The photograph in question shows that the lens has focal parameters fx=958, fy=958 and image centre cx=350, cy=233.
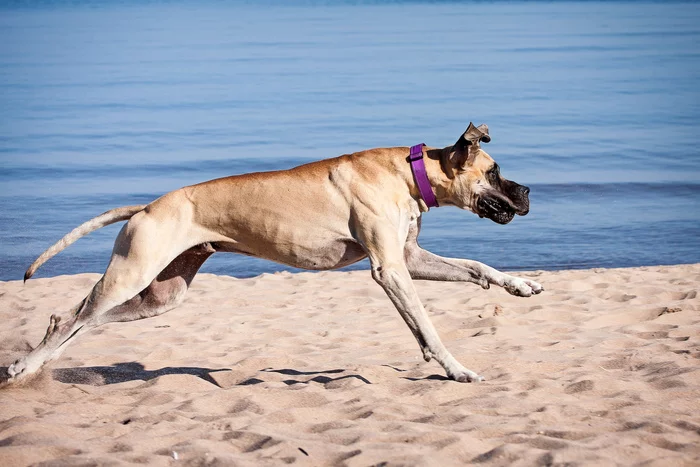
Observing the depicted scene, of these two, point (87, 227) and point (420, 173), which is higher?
point (420, 173)

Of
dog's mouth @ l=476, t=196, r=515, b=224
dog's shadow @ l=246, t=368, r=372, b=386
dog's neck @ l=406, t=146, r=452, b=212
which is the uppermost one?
dog's neck @ l=406, t=146, r=452, b=212

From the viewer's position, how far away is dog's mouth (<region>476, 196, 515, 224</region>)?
674cm

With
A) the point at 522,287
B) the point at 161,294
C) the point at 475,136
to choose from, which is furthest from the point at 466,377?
the point at 161,294

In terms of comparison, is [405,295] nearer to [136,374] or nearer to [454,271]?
[454,271]

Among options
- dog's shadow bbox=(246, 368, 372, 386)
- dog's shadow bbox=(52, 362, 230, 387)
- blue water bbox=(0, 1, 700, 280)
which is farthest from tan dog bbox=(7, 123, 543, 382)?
blue water bbox=(0, 1, 700, 280)

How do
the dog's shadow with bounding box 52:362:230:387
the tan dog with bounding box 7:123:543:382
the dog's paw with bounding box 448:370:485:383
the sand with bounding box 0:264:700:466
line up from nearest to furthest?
the sand with bounding box 0:264:700:466, the dog's paw with bounding box 448:370:485:383, the tan dog with bounding box 7:123:543:382, the dog's shadow with bounding box 52:362:230:387

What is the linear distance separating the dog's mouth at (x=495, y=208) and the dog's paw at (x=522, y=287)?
1.63ft

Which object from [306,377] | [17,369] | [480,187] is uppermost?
[480,187]

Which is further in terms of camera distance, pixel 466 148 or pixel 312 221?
pixel 312 221

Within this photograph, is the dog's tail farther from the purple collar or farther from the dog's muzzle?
the dog's muzzle

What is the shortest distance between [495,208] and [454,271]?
0.61 meters

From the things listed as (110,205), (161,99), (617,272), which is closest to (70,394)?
(617,272)

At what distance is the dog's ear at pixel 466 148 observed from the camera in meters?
6.47

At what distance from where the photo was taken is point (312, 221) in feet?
21.9
